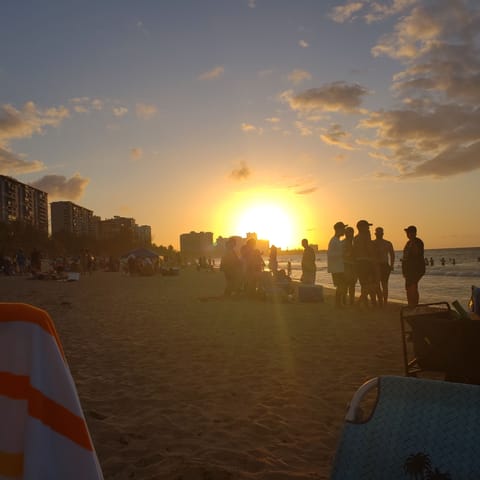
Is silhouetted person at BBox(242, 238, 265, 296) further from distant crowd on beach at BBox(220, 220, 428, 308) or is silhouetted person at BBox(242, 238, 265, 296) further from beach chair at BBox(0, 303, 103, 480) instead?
beach chair at BBox(0, 303, 103, 480)

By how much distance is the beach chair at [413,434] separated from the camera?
5.46ft

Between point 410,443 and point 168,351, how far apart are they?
5760 mm

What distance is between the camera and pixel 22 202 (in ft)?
455

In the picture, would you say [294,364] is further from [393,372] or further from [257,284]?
[257,284]

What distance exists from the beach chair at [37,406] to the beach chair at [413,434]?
99cm

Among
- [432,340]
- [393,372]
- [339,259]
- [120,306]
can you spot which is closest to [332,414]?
[432,340]

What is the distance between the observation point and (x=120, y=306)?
14.2 metres

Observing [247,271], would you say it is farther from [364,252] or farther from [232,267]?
[364,252]

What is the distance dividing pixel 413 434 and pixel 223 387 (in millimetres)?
3621

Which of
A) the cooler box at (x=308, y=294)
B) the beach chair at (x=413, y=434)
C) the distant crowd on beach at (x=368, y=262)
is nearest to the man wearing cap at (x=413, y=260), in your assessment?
the distant crowd on beach at (x=368, y=262)

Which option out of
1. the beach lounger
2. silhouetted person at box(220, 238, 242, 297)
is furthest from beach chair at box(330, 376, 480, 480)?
silhouetted person at box(220, 238, 242, 297)

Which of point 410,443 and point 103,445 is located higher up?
point 410,443

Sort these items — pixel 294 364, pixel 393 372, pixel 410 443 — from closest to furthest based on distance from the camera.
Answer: pixel 410 443 → pixel 393 372 → pixel 294 364

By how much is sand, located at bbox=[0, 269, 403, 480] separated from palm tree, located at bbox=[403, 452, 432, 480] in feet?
5.27
